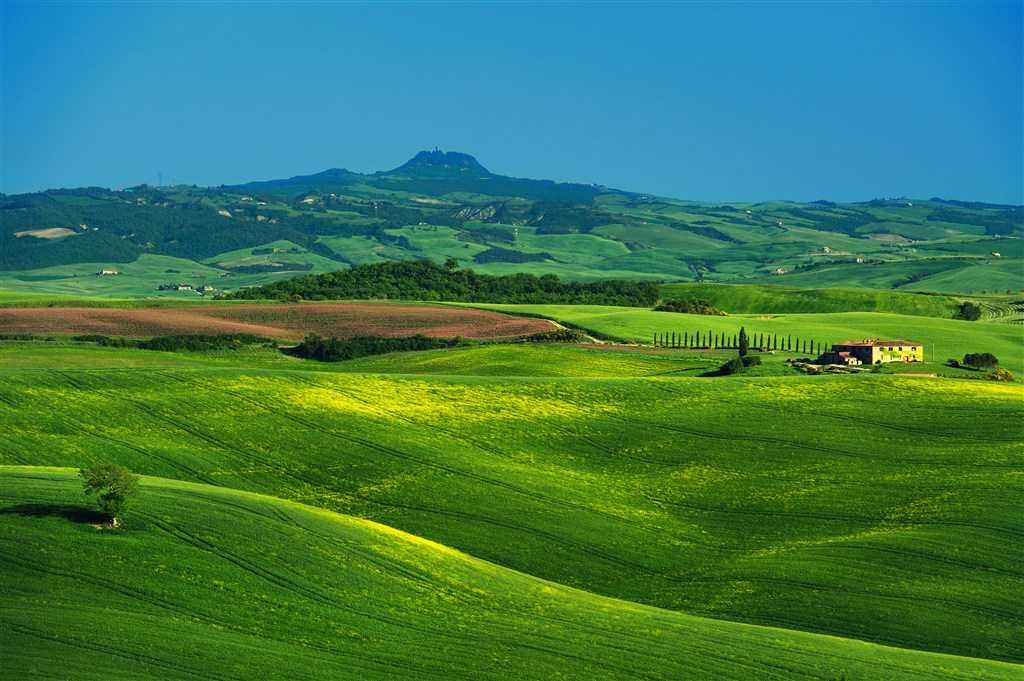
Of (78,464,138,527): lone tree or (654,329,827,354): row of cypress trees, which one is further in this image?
(654,329,827,354): row of cypress trees

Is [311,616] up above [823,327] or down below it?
below

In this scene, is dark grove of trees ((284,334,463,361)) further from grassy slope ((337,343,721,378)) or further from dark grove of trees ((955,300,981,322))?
→ dark grove of trees ((955,300,981,322))

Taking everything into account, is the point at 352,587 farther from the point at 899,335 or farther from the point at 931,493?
the point at 899,335

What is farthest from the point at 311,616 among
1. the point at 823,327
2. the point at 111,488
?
the point at 823,327

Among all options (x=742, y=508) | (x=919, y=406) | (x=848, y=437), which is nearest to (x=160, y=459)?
(x=742, y=508)

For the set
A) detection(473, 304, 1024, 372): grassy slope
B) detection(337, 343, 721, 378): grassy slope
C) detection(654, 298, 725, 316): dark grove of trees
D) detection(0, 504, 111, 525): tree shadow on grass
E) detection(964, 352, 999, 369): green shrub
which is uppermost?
detection(654, 298, 725, 316): dark grove of trees

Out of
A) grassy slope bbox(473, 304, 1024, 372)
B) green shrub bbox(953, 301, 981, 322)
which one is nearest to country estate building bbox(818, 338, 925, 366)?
grassy slope bbox(473, 304, 1024, 372)

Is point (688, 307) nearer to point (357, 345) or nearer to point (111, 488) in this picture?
point (357, 345)
